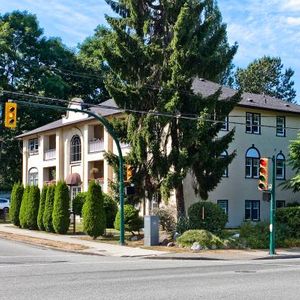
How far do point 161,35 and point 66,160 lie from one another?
22.5 meters

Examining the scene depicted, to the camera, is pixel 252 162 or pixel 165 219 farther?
pixel 252 162

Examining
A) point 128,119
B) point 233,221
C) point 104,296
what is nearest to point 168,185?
point 128,119

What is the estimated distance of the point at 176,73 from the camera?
29594 mm

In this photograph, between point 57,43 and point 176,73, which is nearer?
point 176,73

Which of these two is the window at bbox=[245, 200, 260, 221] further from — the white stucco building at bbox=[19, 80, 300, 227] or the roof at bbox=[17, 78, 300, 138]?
the roof at bbox=[17, 78, 300, 138]

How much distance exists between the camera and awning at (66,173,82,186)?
155 feet

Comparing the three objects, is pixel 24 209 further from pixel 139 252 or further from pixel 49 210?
pixel 139 252

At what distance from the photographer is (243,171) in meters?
41.9

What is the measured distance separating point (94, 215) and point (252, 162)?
15670mm

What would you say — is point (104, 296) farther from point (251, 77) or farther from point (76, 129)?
point (251, 77)

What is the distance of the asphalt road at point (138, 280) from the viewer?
11805mm

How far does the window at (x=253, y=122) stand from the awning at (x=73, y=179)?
46.6 ft

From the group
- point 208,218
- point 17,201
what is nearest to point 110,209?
point 17,201

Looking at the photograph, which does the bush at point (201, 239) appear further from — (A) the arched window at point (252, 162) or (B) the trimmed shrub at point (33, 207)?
(A) the arched window at point (252, 162)
